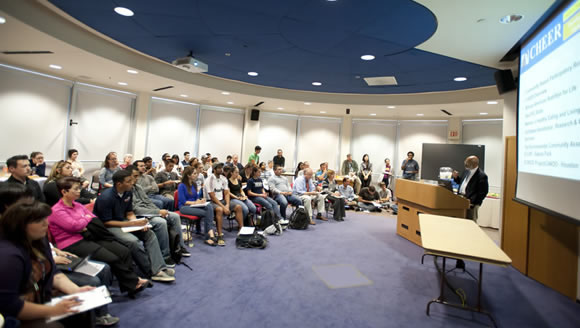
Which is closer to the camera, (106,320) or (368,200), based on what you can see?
(106,320)

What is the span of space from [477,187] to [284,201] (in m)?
3.46

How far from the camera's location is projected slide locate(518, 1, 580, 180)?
210cm

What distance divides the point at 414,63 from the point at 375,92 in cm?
272

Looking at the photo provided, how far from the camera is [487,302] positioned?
3121mm

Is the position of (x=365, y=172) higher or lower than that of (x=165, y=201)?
higher

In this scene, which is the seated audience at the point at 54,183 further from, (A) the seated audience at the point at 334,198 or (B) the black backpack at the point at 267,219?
(A) the seated audience at the point at 334,198

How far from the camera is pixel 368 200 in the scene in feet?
27.7

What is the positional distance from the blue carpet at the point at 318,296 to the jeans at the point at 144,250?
0.81 ft

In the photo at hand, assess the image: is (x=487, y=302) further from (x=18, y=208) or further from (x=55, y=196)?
(x=55, y=196)

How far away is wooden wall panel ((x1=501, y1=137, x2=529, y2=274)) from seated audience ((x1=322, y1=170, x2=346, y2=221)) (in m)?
3.10

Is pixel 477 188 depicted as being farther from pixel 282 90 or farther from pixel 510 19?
pixel 282 90

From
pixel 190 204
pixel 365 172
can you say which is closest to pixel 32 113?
pixel 190 204

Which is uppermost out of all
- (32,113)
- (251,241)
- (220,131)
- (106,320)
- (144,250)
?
(220,131)

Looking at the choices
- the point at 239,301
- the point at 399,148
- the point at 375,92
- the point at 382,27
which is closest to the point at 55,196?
the point at 239,301
